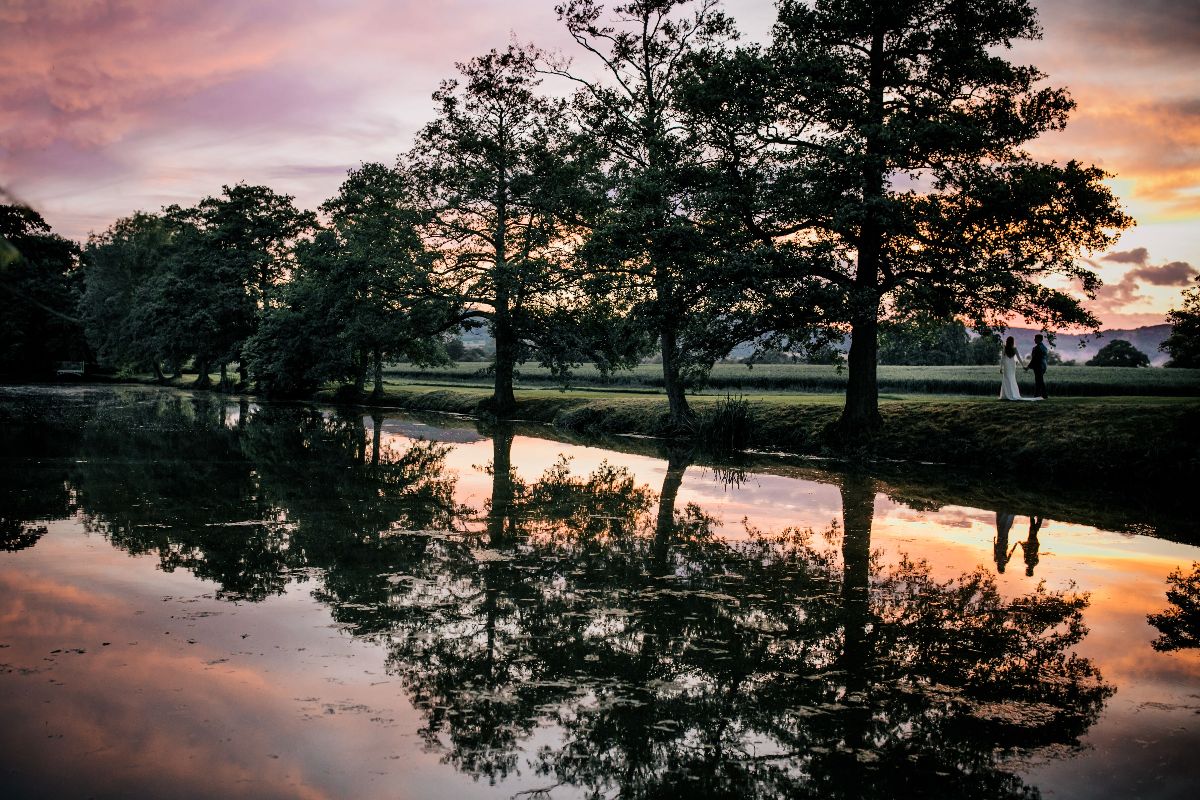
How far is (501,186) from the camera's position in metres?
39.2

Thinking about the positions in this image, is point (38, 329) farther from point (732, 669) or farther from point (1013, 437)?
point (732, 669)

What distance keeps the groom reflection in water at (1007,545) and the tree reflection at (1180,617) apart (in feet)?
5.01

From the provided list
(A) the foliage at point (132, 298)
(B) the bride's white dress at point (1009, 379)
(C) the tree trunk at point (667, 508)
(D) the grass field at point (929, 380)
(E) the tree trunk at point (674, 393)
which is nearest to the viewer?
(C) the tree trunk at point (667, 508)

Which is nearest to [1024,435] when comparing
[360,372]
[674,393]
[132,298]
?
[674,393]

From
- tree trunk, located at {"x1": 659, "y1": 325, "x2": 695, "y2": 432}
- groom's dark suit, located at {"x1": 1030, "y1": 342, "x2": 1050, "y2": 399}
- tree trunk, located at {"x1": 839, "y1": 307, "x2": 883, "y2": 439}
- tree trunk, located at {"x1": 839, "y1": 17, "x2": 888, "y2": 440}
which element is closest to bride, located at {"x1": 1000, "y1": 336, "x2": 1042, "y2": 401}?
groom's dark suit, located at {"x1": 1030, "y1": 342, "x2": 1050, "y2": 399}

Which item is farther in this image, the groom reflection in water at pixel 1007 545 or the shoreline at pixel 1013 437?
the shoreline at pixel 1013 437

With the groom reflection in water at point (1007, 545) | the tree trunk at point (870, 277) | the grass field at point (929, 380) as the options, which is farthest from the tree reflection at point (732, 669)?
the grass field at point (929, 380)

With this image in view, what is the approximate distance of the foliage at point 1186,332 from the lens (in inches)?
1373

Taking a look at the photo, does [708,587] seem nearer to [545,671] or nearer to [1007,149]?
[545,671]

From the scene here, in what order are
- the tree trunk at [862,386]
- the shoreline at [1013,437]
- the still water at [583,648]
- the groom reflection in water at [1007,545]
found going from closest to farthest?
the still water at [583,648] < the groom reflection in water at [1007,545] < the shoreline at [1013,437] < the tree trunk at [862,386]

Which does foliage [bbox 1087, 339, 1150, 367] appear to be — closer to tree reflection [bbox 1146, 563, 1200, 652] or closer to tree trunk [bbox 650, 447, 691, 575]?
tree trunk [bbox 650, 447, 691, 575]

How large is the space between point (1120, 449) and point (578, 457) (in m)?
13.0

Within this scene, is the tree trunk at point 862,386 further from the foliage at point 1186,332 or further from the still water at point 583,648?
the foliage at point 1186,332

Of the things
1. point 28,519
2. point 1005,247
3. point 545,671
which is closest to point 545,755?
point 545,671
